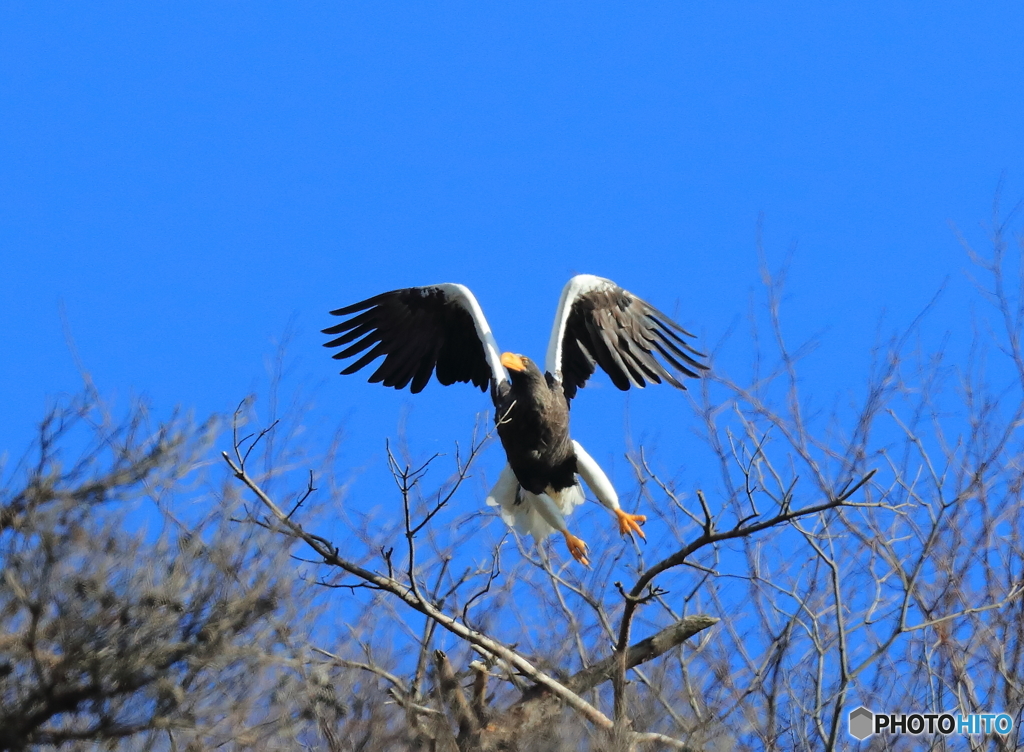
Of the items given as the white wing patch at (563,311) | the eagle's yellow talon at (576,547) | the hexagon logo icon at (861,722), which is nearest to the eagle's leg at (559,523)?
the eagle's yellow talon at (576,547)

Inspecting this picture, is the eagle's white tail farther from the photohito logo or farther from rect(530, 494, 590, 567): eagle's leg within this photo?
the photohito logo

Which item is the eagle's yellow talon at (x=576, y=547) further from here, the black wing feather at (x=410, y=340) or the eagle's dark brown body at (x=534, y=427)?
the black wing feather at (x=410, y=340)

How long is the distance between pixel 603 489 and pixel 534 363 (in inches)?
33.8

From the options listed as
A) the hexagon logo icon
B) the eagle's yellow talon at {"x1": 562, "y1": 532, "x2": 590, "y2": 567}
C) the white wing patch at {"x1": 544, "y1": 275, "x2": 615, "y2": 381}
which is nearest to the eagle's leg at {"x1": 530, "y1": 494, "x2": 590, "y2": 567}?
the eagle's yellow talon at {"x1": 562, "y1": 532, "x2": 590, "y2": 567}

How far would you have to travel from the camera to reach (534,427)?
7.45 metres

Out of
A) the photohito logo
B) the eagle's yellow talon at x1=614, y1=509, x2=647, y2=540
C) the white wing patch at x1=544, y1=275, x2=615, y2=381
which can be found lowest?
the photohito logo

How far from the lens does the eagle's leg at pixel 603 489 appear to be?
722 cm

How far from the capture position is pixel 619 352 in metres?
8.17

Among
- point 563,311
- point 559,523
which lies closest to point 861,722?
point 559,523

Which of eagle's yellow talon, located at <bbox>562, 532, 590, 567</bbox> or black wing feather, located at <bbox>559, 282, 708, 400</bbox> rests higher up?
black wing feather, located at <bbox>559, 282, 708, 400</bbox>

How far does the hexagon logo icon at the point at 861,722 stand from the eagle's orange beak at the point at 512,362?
8.63 feet

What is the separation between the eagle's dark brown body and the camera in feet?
24.4

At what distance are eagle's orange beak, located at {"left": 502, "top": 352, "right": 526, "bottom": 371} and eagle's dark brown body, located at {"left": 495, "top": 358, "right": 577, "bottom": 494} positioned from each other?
0.04 meters

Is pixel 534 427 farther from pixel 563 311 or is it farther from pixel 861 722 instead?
pixel 861 722
